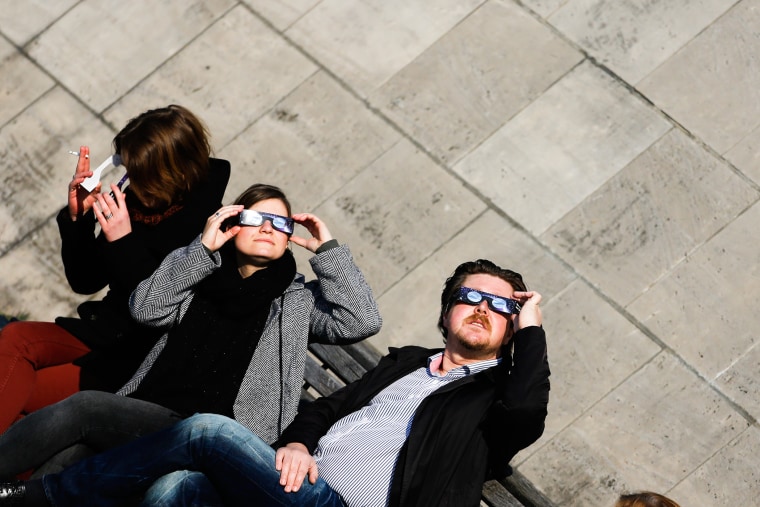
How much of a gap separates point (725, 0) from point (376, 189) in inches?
98.6

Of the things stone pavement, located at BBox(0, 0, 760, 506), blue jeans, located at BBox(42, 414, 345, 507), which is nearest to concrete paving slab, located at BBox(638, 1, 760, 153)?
stone pavement, located at BBox(0, 0, 760, 506)

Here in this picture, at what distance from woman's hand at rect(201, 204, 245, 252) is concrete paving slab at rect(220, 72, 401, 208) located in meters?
2.37

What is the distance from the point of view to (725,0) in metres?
7.24

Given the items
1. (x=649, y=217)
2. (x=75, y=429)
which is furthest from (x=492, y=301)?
(x=649, y=217)

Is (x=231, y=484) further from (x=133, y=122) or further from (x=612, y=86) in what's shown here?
(x=612, y=86)

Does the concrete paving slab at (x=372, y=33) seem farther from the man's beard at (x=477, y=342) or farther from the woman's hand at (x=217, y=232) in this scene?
the man's beard at (x=477, y=342)

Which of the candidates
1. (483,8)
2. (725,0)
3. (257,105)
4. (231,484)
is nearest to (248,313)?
(231,484)

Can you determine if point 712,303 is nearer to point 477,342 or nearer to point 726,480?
point 726,480

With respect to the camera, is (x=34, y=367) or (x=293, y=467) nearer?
(x=293, y=467)

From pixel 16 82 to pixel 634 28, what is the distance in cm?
409

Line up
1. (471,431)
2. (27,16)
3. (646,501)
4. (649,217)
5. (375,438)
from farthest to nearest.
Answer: (27,16) → (649,217) → (375,438) → (471,431) → (646,501)

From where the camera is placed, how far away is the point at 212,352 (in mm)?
4625

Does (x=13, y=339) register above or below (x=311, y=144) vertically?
above

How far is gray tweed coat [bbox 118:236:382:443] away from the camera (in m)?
4.59
